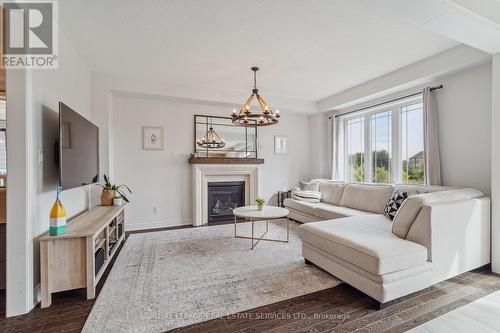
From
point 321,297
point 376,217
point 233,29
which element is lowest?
point 321,297

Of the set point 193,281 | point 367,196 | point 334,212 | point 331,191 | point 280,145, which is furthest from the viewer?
point 280,145

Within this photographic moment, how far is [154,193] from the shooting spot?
171 inches

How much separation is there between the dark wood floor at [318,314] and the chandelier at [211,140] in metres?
3.02

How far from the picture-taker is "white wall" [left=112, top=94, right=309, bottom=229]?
4.13 meters

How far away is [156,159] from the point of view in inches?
172

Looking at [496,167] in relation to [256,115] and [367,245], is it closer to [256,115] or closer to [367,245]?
[367,245]

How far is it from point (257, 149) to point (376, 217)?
2.86m

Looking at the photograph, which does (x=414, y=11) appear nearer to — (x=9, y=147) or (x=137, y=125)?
(x=9, y=147)

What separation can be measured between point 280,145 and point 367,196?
2.35 metres

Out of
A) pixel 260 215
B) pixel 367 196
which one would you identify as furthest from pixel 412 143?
pixel 260 215

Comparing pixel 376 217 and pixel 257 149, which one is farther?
pixel 257 149

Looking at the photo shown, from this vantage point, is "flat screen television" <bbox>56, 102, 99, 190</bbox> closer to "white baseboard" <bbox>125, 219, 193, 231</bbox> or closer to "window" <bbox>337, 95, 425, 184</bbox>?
"white baseboard" <bbox>125, 219, 193, 231</bbox>

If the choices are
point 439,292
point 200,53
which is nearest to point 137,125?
point 200,53

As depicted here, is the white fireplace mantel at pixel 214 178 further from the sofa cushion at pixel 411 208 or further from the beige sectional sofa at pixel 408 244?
the sofa cushion at pixel 411 208
